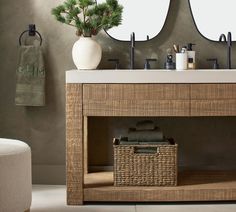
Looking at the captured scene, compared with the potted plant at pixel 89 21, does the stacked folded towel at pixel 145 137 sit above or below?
below

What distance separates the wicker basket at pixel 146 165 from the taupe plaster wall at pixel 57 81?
51 cm

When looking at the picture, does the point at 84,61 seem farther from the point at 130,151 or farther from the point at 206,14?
the point at 206,14

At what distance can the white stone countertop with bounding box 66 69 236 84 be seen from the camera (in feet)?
10.6

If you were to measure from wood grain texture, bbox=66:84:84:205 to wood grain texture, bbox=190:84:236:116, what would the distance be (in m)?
0.69

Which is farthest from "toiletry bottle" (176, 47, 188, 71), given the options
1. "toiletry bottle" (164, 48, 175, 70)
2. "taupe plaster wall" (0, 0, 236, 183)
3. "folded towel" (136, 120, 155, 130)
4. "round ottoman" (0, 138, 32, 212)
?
"round ottoman" (0, 138, 32, 212)

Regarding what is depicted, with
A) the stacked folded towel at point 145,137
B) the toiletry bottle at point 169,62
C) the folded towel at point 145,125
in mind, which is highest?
the toiletry bottle at point 169,62

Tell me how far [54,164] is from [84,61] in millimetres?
879

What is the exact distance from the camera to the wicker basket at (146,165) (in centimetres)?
335

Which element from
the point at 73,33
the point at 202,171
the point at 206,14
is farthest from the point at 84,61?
the point at 202,171

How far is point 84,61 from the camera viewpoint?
3484mm

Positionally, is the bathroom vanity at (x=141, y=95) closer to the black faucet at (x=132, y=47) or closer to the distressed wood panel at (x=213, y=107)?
the distressed wood panel at (x=213, y=107)

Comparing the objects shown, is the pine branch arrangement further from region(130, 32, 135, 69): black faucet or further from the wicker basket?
the wicker basket

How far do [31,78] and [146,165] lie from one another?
3.47 ft

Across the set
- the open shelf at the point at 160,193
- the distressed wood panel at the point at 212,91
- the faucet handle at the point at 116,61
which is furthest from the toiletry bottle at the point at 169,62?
the open shelf at the point at 160,193
